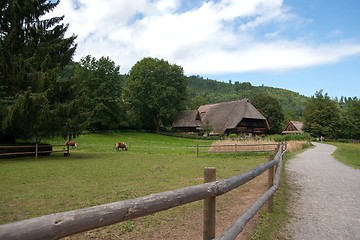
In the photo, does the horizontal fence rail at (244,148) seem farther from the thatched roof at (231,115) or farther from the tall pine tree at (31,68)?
the thatched roof at (231,115)

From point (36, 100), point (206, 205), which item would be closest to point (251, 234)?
point (206, 205)

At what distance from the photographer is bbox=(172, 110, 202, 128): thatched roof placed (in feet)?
200

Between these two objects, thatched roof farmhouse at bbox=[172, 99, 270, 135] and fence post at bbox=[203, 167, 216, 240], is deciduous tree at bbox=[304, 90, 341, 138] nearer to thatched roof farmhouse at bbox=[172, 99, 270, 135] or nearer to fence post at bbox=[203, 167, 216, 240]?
thatched roof farmhouse at bbox=[172, 99, 270, 135]

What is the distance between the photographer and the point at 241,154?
22.9 metres

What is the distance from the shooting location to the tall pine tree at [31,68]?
17500 mm

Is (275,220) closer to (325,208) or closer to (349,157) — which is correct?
(325,208)

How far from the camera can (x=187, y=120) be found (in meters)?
62.3

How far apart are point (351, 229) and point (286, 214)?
132 centimetres

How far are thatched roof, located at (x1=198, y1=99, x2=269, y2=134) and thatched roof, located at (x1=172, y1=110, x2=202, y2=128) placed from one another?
61.8 inches

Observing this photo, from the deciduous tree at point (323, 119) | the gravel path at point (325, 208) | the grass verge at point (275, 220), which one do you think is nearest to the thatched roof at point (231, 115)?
the deciduous tree at point (323, 119)

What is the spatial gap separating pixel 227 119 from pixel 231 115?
3.76ft

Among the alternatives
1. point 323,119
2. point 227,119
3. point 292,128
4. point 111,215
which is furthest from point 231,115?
point 111,215

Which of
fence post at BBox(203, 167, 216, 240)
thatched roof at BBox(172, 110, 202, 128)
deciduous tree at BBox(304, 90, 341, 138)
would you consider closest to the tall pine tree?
fence post at BBox(203, 167, 216, 240)

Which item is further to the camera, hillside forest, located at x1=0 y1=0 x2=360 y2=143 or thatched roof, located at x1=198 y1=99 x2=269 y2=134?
thatched roof, located at x1=198 y1=99 x2=269 y2=134
